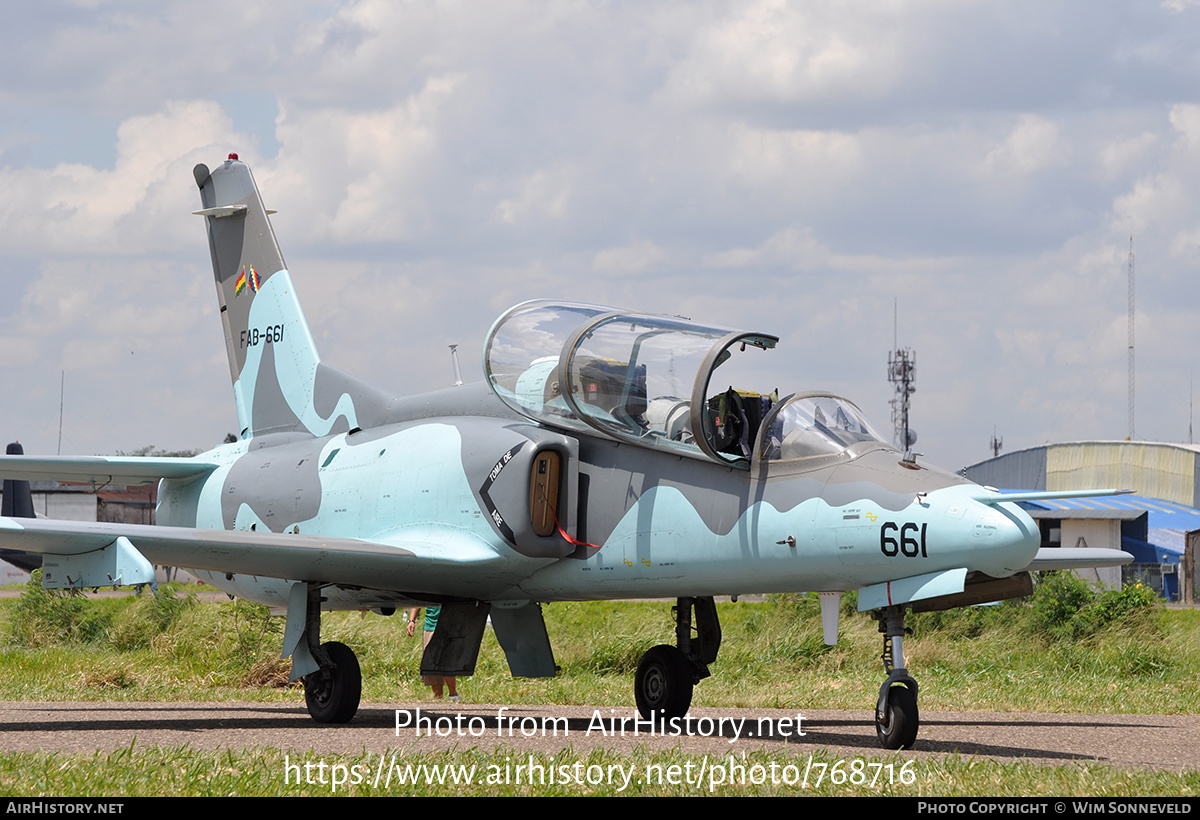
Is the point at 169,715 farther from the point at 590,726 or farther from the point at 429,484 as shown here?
the point at 590,726

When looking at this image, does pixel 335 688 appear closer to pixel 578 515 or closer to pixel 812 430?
pixel 578 515

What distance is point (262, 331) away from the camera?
15398 millimetres

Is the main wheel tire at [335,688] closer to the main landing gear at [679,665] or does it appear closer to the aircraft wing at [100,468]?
Answer: the main landing gear at [679,665]

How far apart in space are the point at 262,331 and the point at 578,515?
621cm

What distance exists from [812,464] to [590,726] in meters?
3.19

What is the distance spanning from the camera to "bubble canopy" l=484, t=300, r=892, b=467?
9.87 metres

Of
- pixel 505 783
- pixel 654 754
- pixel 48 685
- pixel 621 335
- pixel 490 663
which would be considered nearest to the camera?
pixel 505 783

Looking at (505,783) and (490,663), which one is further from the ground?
(505,783)

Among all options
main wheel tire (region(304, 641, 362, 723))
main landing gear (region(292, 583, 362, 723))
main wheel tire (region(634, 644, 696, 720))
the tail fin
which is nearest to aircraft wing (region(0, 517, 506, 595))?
main landing gear (region(292, 583, 362, 723))

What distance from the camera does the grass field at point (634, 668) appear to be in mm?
6980

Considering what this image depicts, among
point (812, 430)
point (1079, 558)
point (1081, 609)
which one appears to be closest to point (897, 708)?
point (812, 430)

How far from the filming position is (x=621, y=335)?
34.9 feet

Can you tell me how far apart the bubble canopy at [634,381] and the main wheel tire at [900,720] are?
5.85 ft
